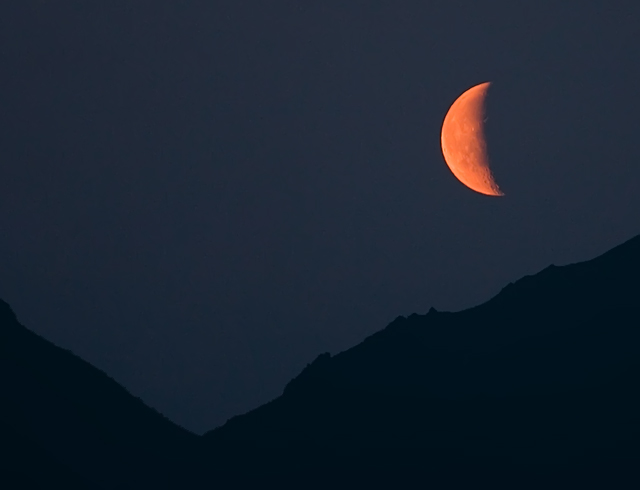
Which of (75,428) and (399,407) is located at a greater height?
(75,428)

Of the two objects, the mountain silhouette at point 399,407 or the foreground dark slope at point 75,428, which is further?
the foreground dark slope at point 75,428

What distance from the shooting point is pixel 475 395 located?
628 cm

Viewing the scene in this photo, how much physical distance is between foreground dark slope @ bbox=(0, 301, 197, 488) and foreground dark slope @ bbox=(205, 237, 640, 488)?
1.62ft

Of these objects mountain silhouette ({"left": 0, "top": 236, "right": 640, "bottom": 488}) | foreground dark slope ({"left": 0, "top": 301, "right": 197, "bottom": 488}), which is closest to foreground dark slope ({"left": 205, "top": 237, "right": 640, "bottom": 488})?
mountain silhouette ({"left": 0, "top": 236, "right": 640, "bottom": 488})

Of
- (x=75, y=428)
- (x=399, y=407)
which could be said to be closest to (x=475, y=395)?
(x=399, y=407)

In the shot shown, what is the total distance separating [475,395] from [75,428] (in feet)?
11.0

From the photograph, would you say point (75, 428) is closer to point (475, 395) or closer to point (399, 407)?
point (399, 407)

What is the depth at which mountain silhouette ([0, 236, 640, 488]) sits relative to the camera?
241 inches

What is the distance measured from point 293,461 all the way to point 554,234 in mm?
2817

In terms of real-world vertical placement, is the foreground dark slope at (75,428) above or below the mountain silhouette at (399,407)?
above

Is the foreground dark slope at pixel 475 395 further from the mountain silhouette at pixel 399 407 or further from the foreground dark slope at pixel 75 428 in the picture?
the foreground dark slope at pixel 75 428

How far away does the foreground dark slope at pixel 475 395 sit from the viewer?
6.04m

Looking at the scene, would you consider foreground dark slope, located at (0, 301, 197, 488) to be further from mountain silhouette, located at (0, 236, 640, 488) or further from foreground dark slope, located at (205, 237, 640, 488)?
foreground dark slope, located at (205, 237, 640, 488)

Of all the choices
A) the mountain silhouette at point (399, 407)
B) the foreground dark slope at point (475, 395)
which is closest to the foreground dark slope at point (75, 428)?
the mountain silhouette at point (399, 407)
